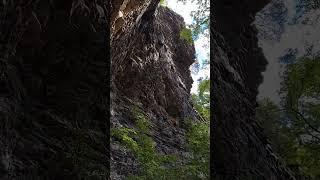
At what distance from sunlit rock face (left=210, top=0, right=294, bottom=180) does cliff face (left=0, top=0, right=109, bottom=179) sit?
1.51m

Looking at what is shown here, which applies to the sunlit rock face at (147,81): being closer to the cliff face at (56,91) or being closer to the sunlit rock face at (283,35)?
the cliff face at (56,91)

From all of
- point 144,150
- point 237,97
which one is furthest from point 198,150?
point 237,97

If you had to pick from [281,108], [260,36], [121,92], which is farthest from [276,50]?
[121,92]

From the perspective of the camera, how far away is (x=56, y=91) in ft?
17.7

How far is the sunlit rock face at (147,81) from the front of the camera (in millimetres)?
8406

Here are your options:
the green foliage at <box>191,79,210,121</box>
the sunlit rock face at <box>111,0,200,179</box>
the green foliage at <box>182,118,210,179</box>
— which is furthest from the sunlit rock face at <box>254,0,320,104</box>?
the green foliage at <box>191,79,210,121</box>

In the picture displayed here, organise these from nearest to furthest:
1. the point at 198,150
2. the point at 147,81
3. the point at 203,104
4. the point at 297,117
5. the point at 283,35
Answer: the point at 297,117 → the point at 283,35 → the point at 198,150 → the point at 147,81 → the point at 203,104

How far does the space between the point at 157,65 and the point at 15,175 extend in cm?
689

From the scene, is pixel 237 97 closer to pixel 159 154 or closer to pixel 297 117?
pixel 297 117

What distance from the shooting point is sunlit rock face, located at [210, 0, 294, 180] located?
4777 mm

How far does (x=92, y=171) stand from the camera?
524 cm

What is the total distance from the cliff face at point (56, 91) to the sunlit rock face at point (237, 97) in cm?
151

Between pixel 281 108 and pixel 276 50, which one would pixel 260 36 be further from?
pixel 281 108

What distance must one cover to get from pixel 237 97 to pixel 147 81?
5984mm
